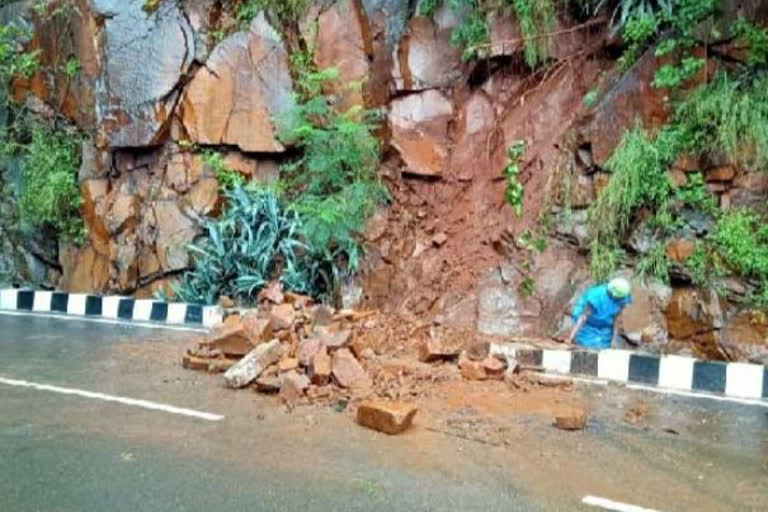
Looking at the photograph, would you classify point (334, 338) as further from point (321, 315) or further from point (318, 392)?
point (321, 315)

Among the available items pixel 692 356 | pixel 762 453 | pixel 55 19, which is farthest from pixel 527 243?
pixel 55 19

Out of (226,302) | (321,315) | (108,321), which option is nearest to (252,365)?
(321,315)

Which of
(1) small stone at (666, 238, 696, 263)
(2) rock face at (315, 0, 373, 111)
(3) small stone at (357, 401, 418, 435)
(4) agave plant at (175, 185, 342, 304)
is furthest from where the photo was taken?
(2) rock face at (315, 0, 373, 111)

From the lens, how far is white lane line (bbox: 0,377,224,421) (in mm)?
5234

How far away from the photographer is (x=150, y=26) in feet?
35.9

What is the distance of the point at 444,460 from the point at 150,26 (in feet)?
29.5

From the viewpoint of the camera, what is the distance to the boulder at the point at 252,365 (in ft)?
19.5

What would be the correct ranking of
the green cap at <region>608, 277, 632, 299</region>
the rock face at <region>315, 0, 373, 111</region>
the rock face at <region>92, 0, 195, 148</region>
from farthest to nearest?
the rock face at <region>92, 0, 195, 148</region> → the rock face at <region>315, 0, 373, 111</region> → the green cap at <region>608, 277, 632, 299</region>

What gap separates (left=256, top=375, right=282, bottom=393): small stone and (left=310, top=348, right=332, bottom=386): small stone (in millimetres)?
286

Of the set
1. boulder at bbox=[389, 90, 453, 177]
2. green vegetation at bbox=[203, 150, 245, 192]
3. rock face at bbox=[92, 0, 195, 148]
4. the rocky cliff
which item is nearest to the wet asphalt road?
the rocky cliff

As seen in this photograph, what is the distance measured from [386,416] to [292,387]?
3.54 ft

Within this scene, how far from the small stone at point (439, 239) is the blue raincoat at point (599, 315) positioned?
2167 mm

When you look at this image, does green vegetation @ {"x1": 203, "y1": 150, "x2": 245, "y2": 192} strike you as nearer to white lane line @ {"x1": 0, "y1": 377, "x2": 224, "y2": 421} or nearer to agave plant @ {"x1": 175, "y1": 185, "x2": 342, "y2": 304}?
agave plant @ {"x1": 175, "y1": 185, "x2": 342, "y2": 304}

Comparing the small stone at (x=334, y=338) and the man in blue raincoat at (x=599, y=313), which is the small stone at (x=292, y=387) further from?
the man in blue raincoat at (x=599, y=313)
